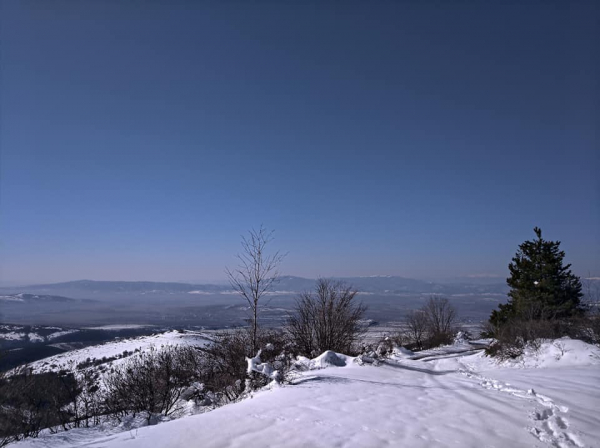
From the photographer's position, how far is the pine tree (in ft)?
69.4

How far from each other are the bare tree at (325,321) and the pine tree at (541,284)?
11218 mm

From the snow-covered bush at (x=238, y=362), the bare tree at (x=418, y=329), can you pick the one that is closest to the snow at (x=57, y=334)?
the bare tree at (x=418, y=329)

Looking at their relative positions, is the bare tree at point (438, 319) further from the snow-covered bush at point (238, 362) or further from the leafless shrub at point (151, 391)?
the snow-covered bush at point (238, 362)

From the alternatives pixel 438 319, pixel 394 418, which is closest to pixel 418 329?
pixel 438 319

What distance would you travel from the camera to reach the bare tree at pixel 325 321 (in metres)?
16.5

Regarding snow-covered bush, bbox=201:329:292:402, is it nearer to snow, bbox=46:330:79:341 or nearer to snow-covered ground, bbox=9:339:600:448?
snow-covered ground, bbox=9:339:600:448

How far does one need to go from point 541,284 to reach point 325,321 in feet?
54.9

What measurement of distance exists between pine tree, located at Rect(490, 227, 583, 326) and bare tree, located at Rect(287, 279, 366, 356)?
11218 mm

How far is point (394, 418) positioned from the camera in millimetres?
5445

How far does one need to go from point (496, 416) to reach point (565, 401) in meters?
2.06

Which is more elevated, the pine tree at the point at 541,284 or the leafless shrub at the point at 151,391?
the pine tree at the point at 541,284

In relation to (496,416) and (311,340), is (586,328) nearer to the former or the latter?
(311,340)

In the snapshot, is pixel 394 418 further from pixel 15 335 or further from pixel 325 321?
pixel 15 335

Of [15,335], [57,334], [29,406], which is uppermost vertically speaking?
[29,406]
